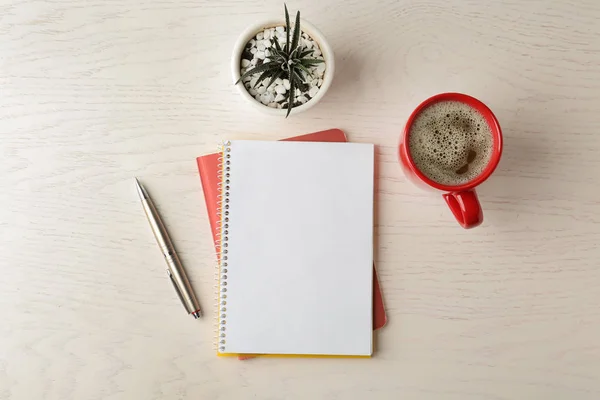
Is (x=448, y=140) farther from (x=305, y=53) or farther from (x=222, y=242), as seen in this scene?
(x=222, y=242)

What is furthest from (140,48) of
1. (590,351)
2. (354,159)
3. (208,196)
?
(590,351)

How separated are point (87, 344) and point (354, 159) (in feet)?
1.35

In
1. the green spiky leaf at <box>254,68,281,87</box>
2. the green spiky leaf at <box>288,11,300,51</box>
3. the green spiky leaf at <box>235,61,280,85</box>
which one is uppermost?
the green spiky leaf at <box>288,11,300,51</box>

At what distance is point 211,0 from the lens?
695 mm

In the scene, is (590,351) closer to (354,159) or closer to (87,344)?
(354,159)

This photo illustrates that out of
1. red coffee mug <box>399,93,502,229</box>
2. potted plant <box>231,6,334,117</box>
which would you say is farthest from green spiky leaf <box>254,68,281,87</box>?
red coffee mug <box>399,93,502,229</box>

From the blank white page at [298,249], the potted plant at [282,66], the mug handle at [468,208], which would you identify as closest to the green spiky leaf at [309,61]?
the potted plant at [282,66]

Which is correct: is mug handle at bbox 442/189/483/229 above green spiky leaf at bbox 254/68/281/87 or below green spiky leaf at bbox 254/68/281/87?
below

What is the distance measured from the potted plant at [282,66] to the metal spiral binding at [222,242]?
0.27 ft

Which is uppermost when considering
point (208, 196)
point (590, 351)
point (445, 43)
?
point (445, 43)

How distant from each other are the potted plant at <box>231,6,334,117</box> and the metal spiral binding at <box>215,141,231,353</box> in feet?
0.27

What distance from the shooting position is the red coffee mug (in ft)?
1.94

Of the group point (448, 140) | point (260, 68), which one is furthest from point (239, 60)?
point (448, 140)

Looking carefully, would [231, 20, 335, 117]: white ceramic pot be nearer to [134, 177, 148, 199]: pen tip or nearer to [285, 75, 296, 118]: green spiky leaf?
[285, 75, 296, 118]: green spiky leaf
